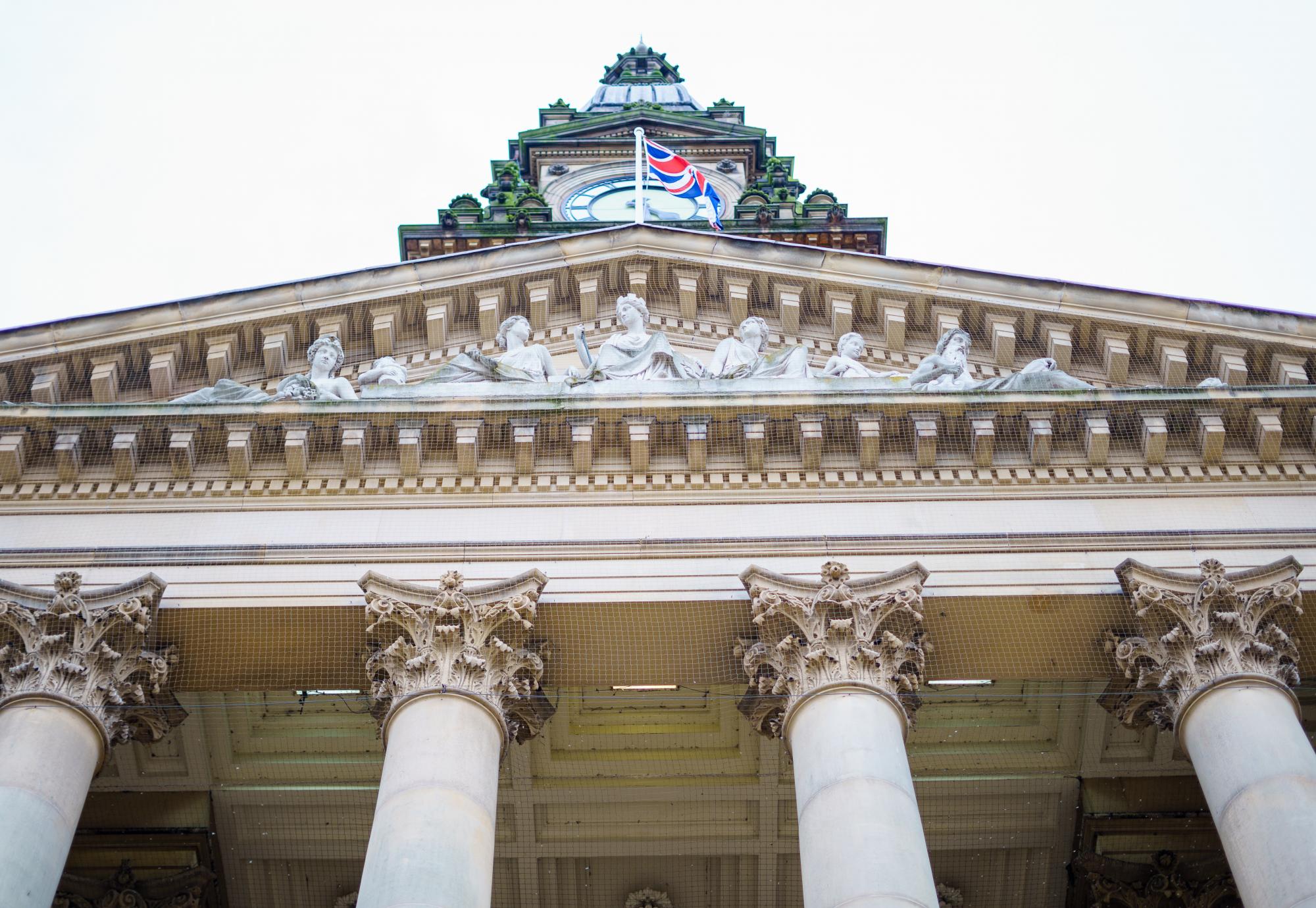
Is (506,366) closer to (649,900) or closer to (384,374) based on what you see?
(384,374)

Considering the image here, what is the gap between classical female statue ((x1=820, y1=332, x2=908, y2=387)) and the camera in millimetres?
20281

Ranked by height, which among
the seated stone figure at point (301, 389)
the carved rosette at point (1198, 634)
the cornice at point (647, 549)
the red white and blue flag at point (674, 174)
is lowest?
the carved rosette at point (1198, 634)

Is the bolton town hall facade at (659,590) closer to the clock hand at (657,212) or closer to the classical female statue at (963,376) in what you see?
the classical female statue at (963,376)

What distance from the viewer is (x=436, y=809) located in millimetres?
14648

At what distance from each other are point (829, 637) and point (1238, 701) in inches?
166

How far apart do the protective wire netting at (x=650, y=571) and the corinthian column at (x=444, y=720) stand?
2.25 feet

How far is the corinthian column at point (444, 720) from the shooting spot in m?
14.1

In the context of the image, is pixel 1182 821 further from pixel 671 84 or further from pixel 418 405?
pixel 671 84

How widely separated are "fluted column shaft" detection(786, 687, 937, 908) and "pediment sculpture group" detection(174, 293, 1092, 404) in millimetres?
4961

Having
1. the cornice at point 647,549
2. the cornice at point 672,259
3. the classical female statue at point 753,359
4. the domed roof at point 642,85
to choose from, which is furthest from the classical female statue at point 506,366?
the domed roof at point 642,85

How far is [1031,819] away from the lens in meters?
20.7

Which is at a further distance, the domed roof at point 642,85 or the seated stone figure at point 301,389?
the domed roof at point 642,85

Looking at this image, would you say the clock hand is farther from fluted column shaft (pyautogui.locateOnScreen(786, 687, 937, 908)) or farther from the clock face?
fluted column shaft (pyautogui.locateOnScreen(786, 687, 937, 908))

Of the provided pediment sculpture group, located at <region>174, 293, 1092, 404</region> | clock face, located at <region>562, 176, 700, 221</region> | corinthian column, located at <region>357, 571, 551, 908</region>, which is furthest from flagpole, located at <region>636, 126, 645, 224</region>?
corinthian column, located at <region>357, 571, 551, 908</region>
